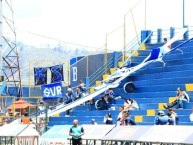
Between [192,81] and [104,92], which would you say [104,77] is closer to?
[104,92]

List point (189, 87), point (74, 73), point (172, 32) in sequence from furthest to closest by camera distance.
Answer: point (74, 73)
point (172, 32)
point (189, 87)

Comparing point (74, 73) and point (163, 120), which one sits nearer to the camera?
point (163, 120)

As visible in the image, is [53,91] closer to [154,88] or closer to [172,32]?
[172,32]

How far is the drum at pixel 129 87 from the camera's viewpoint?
132ft

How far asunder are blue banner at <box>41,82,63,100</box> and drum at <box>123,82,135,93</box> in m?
5.27

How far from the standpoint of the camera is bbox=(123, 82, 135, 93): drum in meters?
40.2

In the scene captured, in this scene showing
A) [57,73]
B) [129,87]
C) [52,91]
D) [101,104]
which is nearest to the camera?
[101,104]

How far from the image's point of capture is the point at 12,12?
55562 millimetres

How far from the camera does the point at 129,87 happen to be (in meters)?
40.3

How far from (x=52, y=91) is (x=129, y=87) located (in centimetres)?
613

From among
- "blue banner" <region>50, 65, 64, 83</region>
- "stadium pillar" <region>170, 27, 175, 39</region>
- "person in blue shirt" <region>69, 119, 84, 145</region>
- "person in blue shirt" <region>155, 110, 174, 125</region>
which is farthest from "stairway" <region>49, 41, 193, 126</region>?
"person in blue shirt" <region>69, 119, 84, 145</region>

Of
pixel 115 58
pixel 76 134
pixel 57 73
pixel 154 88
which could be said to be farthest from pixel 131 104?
pixel 76 134

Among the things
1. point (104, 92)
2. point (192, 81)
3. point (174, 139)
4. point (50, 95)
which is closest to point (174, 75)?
point (192, 81)

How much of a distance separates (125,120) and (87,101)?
395 inches
